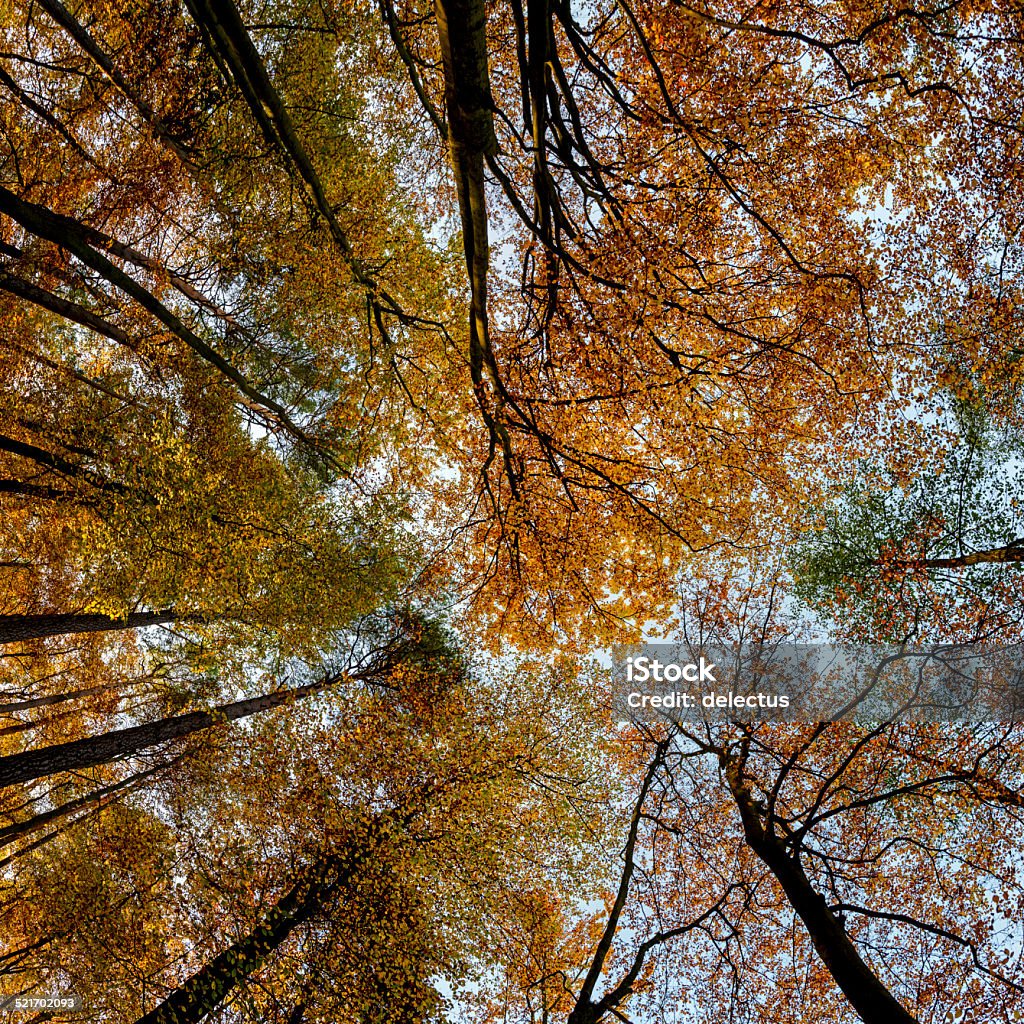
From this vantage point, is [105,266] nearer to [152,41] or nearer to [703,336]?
[152,41]

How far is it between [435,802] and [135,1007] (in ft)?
18.0

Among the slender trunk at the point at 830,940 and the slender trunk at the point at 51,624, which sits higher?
the slender trunk at the point at 51,624

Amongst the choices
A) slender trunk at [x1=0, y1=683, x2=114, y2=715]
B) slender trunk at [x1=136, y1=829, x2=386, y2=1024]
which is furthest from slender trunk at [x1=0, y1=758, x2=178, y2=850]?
slender trunk at [x1=136, y1=829, x2=386, y2=1024]

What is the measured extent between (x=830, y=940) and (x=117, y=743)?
9.91 m

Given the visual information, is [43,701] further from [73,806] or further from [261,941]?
[261,941]

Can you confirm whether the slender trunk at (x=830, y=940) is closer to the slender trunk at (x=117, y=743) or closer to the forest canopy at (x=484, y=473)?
the forest canopy at (x=484, y=473)

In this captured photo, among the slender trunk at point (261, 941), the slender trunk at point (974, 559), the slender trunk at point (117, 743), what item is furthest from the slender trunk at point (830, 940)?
the slender trunk at point (117, 743)

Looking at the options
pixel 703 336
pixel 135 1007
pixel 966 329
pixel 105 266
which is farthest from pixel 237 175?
pixel 135 1007

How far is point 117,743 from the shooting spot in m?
8.84

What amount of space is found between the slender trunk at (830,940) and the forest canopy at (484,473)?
4 cm

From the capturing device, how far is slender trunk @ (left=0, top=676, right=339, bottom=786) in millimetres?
7617

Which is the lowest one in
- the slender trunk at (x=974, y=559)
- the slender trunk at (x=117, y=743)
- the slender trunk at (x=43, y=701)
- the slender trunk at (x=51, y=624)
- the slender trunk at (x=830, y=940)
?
the slender trunk at (x=830, y=940)

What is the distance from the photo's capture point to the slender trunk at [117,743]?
7.62 metres

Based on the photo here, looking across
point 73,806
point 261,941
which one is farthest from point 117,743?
point 261,941
